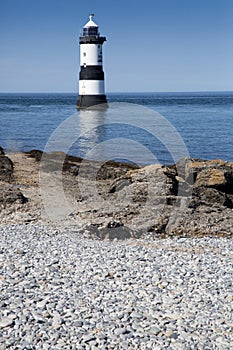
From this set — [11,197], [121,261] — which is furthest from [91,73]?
[121,261]

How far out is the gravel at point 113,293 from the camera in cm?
506

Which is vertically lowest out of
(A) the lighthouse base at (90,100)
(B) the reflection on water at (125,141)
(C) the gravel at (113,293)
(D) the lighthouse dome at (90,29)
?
(B) the reflection on water at (125,141)

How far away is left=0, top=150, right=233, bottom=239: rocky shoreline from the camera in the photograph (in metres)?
9.03

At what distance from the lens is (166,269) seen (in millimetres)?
6820

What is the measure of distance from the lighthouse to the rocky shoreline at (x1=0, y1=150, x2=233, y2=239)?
26.1 meters

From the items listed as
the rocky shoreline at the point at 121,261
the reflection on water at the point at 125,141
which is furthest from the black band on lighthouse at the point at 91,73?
the rocky shoreline at the point at 121,261

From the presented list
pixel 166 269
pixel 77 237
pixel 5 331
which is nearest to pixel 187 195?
pixel 77 237

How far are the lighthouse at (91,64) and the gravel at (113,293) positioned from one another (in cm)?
3045

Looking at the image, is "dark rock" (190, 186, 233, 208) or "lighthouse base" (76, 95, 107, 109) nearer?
"dark rock" (190, 186, 233, 208)

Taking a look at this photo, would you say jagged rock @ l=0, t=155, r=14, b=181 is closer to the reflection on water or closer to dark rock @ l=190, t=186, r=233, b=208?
dark rock @ l=190, t=186, r=233, b=208

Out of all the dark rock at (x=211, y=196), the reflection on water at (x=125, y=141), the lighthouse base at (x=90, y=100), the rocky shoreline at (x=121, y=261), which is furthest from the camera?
the lighthouse base at (x=90, y=100)

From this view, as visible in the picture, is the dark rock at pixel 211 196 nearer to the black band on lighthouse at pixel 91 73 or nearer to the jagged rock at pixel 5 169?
the jagged rock at pixel 5 169

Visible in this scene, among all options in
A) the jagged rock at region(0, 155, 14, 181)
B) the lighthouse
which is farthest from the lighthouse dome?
the jagged rock at region(0, 155, 14, 181)

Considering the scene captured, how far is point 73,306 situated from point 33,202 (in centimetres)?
487
